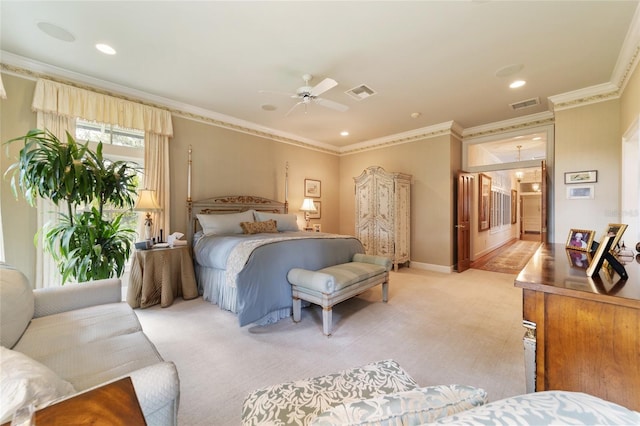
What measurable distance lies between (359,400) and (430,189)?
527cm

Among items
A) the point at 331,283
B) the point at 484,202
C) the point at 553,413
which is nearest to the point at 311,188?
the point at 331,283

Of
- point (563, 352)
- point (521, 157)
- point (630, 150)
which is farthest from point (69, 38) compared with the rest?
point (521, 157)

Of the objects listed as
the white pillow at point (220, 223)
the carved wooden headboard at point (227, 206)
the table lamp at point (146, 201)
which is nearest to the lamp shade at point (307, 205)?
the carved wooden headboard at point (227, 206)

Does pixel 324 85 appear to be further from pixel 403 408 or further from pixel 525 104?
pixel 525 104

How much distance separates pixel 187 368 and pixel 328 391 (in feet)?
4.91

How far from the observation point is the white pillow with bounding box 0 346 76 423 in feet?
2.09

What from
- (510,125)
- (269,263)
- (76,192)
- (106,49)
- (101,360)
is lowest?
(101,360)

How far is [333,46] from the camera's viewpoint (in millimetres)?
2623

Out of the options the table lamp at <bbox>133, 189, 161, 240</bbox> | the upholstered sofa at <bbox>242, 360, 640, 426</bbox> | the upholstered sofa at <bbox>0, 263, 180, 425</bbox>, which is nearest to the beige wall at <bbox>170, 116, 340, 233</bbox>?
the table lamp at <bbox>133, 189, 161, 240</bbox>

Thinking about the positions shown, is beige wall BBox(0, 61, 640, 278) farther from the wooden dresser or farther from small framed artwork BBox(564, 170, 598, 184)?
the wooden dresser

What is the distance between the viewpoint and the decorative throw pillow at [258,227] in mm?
4055

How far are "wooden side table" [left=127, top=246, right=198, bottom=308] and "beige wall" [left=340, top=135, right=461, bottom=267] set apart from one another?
4390 millimetres

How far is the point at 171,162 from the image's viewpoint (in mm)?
4012

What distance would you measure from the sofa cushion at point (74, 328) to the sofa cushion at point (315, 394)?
42.7 inches
